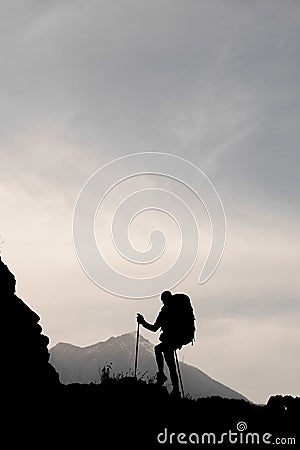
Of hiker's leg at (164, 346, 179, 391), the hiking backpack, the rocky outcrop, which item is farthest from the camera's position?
hiker's leg at (164, 346, 179, 391)

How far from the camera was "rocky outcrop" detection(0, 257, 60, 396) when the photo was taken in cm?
1263

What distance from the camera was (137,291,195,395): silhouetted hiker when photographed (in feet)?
57.0

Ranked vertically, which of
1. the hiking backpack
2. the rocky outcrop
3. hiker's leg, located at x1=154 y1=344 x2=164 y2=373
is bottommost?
the rocky outcrop

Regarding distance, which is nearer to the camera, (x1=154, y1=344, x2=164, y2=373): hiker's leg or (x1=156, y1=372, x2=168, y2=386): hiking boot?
(x1=156, y1=372, x2=168, y2=386): hiking boot

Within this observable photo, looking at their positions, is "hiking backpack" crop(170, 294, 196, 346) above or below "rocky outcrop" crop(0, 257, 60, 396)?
above

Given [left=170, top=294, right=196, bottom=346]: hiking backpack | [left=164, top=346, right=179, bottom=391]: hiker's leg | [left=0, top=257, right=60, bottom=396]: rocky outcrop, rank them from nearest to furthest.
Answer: [left=0, top=257, right=60, bottom=396]: rocky outcrop → [left=170, top=294, right=196, bottom=346]: hiking backpack → [left=164, top=346, right=179, bottom=391]: hiker's leg

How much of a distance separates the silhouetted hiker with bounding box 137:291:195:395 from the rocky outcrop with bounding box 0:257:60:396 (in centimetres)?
421

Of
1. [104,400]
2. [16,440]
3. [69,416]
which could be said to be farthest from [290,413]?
[16,440]

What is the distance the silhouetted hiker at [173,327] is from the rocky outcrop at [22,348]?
4.21m

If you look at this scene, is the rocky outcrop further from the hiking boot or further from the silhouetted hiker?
the silhouetted hiker

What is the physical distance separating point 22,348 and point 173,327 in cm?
545

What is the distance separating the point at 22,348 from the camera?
521 inches

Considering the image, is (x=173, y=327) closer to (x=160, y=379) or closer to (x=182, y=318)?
(x=182, y=318)

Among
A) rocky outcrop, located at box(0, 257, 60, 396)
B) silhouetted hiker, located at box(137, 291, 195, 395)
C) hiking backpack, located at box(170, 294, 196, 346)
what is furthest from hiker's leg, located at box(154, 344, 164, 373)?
rocky outcrop, located at box(0, 257, 60, 396)
